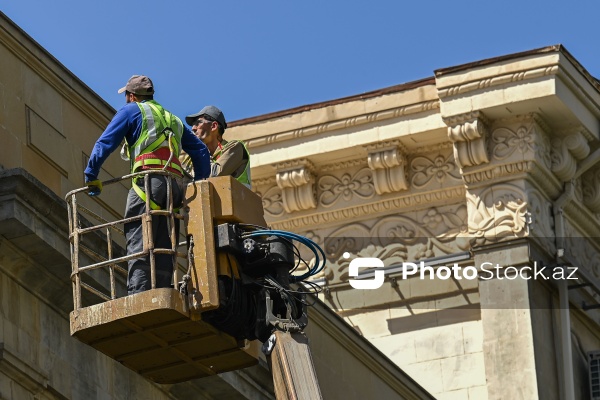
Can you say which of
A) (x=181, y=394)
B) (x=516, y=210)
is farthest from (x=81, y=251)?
(x=516, y=210)

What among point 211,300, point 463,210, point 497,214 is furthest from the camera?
point 463,210

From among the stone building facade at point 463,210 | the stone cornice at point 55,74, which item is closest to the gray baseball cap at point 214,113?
the stone cornice at point 55,74

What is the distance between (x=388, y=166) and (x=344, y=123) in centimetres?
74

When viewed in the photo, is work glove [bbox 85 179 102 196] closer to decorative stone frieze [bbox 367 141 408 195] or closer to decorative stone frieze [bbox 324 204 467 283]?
decorative stone frieze [bbox 324 204 467 283]

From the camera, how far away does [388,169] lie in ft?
86.0

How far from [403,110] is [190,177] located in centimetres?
1059

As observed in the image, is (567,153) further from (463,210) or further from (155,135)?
(155,135)

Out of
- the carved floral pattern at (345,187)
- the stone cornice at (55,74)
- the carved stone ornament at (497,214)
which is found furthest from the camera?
the carved floral pattern at (345,187)

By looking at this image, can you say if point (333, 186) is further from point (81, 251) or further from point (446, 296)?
point (81, 251)

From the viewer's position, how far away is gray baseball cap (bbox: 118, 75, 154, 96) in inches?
591

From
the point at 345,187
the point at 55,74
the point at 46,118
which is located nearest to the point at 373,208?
the point at 345,187

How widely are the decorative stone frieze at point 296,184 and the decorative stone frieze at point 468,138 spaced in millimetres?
2032

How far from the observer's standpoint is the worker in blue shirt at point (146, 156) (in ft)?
47.2

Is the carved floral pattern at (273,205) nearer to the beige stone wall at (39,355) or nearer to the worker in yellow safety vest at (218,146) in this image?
the beige stone wall at (39,355)
